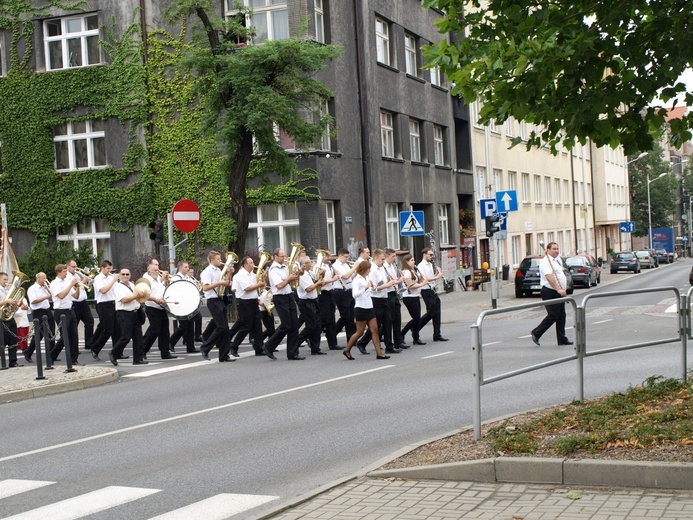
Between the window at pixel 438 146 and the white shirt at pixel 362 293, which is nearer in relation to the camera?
the white shirt at pixel 362 293

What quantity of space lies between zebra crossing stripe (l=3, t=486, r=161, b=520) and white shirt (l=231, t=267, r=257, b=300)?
397 inches

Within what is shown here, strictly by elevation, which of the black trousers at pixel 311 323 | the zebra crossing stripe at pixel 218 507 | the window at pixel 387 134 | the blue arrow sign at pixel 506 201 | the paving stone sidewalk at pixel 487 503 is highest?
the window at pixel 387 134

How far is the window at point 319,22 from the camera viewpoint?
3378 cm

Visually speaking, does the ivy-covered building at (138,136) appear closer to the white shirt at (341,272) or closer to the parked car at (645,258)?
the white shirt at (341,272)

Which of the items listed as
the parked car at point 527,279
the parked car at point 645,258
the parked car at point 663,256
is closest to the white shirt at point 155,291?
the parked car at point 527,279

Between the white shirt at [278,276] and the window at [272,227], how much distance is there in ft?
47.1

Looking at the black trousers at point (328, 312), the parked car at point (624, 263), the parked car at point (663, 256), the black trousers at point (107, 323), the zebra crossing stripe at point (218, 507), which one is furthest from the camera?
the parked car at point (663, 256)

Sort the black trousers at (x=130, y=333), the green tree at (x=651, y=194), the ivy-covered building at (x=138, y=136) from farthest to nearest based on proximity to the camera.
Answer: the green tree at (x=651, y=194), the ivy-covered building at (x=138, y=136), the black trousers at (x=130, y=333)

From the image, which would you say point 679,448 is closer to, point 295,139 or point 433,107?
point 295,139

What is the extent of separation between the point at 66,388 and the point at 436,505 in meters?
Result: 9.83

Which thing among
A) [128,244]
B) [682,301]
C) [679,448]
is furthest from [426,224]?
[679,448]

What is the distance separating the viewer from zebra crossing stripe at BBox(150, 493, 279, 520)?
22.5 ft

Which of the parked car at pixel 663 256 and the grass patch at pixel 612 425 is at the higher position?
the parked car at pixel 663 256

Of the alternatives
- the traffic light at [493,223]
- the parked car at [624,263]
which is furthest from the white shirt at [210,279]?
the parked car at [624,263]
